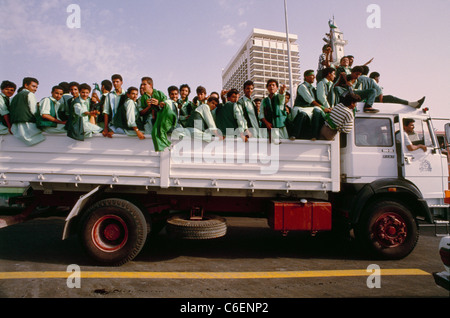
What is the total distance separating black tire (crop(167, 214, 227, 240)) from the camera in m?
3.79

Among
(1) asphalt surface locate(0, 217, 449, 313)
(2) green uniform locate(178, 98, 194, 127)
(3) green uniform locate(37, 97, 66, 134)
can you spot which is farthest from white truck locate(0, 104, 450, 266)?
(2) green uniform locate(178, 98, 194, 127)

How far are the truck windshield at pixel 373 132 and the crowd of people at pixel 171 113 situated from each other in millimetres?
242

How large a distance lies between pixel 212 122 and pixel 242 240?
268 cm

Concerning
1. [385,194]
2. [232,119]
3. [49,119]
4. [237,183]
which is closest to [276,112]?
[232,119]

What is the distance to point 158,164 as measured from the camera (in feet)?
12.5

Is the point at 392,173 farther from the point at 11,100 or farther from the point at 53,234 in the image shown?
the point at 53,234

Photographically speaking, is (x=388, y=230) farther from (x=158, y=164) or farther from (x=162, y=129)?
(x=162, y=129)

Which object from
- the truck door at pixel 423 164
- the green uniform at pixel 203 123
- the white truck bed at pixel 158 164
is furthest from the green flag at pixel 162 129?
the truck door at pixel 423 164

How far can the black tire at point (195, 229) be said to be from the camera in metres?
3.79

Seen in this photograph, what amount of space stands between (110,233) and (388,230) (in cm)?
434

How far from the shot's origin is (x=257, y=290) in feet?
10.1

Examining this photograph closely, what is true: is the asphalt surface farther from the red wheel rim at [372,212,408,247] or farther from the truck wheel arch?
the truck wheel arch

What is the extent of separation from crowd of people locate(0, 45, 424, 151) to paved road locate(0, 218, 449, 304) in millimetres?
1843

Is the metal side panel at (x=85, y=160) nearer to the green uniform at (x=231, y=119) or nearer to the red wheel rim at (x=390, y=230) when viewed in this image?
the green uniform at (x=231, y=119)
